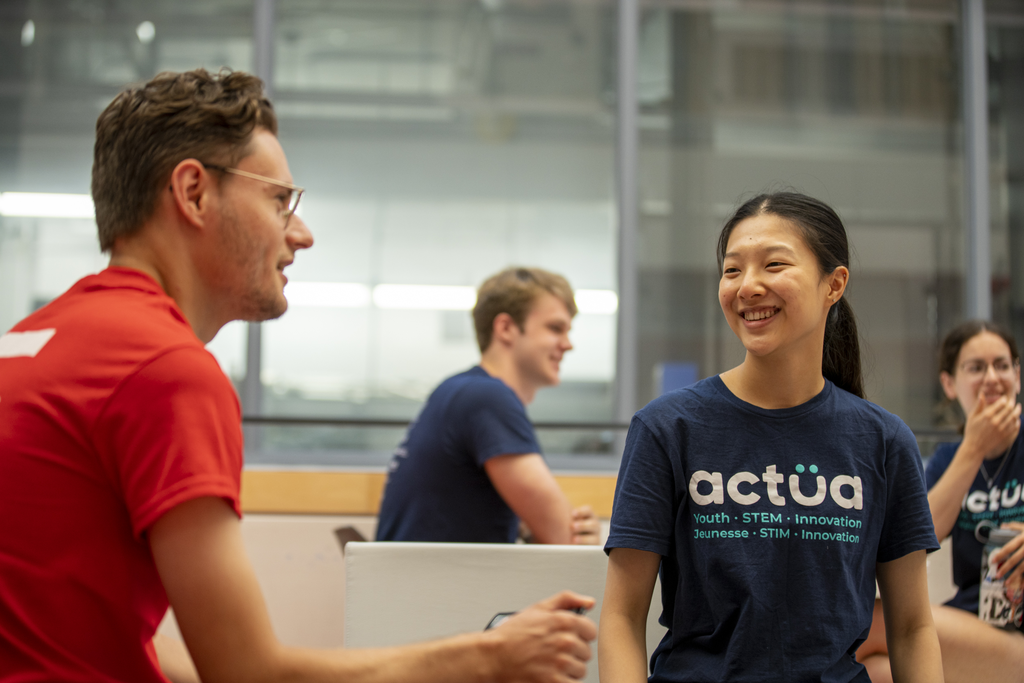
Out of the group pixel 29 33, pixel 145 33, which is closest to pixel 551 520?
pixel 145 33

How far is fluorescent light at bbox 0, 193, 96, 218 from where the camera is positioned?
4.01 metres

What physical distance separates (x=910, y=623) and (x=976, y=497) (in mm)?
890

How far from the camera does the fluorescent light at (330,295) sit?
4125 mm

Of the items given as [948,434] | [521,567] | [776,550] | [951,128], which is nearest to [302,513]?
[521,567]

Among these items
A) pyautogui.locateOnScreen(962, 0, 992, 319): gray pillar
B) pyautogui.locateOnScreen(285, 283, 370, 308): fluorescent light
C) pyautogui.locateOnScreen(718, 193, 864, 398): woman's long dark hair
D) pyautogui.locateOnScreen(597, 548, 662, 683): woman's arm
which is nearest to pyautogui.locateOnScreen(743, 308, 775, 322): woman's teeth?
pyautogui.locateOnScreen(718, 193, 864, 398): woman's long dark hair

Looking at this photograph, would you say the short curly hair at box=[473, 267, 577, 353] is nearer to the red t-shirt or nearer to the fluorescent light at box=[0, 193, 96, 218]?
the red t-shirt

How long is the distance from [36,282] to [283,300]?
339cm

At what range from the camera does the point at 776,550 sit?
4.11 feet

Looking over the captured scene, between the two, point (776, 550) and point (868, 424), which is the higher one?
point (868, 424)

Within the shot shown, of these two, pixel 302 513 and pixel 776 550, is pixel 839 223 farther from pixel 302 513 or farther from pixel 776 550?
pixel 302 513

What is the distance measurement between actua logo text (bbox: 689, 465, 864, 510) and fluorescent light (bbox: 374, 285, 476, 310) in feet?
9.62

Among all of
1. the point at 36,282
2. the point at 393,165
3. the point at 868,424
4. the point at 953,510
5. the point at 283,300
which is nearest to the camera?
the point at 283,300

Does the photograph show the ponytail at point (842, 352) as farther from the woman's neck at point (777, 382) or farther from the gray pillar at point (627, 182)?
the gray pillar at point (627, 182)

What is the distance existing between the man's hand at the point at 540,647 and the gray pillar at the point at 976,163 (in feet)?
13.6
